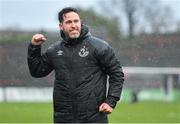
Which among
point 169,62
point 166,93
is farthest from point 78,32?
point 166,93

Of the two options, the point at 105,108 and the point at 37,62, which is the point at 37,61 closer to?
the point at 37,62

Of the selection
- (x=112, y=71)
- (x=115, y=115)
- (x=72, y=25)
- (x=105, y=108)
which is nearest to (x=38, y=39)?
(x=72, y=25)

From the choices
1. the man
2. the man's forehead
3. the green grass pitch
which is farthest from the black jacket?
the green grass pitch

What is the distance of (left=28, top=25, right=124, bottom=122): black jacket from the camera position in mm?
5449

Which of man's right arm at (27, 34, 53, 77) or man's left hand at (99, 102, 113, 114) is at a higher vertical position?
man's right arm at (27, 34, 53, 77)

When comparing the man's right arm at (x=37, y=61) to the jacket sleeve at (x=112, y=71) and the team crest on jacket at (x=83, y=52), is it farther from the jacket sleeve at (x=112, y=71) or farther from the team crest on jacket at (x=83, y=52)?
the jacket sleeve at (x=112, y=71)

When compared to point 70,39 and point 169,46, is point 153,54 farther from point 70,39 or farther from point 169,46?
point 70,39

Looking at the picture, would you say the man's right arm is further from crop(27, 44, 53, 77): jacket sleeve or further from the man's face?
the man's face

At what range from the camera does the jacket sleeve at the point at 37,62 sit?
5.63m

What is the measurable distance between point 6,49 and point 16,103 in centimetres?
944

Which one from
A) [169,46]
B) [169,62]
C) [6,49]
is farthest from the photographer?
[6,49]

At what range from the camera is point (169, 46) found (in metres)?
15.9

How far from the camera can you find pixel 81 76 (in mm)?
5449

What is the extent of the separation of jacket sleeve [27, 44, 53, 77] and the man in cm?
11
